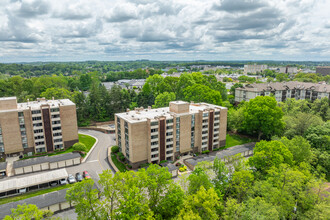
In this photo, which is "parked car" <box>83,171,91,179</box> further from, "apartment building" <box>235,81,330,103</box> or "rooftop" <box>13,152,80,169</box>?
"apartment building" <box>235,81,330,103</box>

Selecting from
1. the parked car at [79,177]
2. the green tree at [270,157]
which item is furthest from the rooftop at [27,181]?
the green tree at [270,157]

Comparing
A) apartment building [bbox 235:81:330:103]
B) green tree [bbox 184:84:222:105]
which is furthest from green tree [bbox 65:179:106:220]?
apartment building [bbox 235:81:330:103]

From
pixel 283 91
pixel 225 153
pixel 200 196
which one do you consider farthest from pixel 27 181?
pixel 283 91

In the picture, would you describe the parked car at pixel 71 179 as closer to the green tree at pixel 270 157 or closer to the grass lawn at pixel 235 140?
the green tree at pixel 270 157

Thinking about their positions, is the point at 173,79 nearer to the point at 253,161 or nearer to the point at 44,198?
the point at 253,161

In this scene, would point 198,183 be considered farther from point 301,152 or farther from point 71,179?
point 71,179
